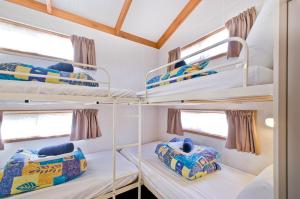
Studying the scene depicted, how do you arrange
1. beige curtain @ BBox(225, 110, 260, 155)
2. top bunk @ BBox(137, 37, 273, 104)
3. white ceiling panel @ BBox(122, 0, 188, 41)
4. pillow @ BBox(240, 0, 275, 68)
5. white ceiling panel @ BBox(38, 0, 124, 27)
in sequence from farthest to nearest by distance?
1. white ceiling panel @ BBox(122, 0, 188, 41)
2. white ceiling panel @ BBox(38, 0, 124, 27)
3. beige curtain @ BBox(225, 110, 260, 155)
4. pillow @ BBox(240, 0, 275, 68)
5. top bunk @ BBox(137, 37, 273, 104)

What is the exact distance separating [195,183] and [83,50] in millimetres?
2656

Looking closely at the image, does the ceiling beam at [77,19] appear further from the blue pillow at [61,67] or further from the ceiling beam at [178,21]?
the blue pillow at [61,67]

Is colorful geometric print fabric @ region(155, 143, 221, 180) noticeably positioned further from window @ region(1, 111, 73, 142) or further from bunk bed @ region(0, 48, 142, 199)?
window @ region(1, 111, 73, 142)

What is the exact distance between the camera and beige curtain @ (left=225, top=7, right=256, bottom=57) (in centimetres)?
195

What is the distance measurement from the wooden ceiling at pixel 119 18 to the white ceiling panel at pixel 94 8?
0.22ft

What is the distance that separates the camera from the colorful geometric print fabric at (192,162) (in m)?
1.76

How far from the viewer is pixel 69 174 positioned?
174cm

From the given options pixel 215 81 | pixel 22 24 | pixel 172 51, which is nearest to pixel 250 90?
pixel 215 81

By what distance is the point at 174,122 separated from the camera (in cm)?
311

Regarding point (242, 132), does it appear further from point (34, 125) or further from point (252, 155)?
point (34, 125)

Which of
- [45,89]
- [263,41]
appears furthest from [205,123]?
[45,89]

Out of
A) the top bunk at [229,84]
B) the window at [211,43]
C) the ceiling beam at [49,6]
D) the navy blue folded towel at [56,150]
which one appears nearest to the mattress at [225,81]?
the top bunk at [229,84]

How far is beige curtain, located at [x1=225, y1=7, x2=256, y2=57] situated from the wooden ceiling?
97 cm

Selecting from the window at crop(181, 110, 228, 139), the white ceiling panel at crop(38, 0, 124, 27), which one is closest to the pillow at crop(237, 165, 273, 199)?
the window at crop(181, 110, 228, 139)
